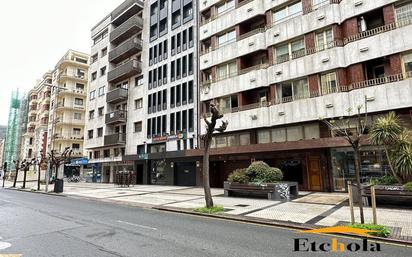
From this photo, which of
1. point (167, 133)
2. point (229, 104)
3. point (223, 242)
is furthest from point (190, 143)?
point (223, 242)

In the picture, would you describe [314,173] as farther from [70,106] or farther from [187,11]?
[70,106]

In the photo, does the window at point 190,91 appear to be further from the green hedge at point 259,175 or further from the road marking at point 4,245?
the road marking at point 4,245

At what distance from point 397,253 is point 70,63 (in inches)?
2485

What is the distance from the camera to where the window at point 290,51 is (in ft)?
74.4

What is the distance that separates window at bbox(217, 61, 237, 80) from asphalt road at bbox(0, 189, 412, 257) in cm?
1872

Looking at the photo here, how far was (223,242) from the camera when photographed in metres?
7.36

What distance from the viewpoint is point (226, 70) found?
27.7m

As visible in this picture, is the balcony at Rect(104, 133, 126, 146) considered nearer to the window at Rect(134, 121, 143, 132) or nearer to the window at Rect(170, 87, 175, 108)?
the window at Rect(134, 121, 143, 132)

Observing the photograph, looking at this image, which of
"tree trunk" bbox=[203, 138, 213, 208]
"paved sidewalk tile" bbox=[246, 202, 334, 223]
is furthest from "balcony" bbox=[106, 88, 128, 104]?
"paved sidewalk tile" bbox=[246, 202, 334, 223]

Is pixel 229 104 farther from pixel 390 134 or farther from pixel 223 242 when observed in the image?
pixel 223 242

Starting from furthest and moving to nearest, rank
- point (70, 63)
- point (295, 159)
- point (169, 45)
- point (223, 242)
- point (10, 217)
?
point (70, 63), point (169, 45), point (295, 159), point (10, 217), point (223, 242)

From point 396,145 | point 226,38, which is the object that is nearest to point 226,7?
point 226,38

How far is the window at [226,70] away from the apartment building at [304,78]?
0.11m

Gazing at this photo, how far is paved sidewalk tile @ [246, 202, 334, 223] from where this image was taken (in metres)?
10.7
